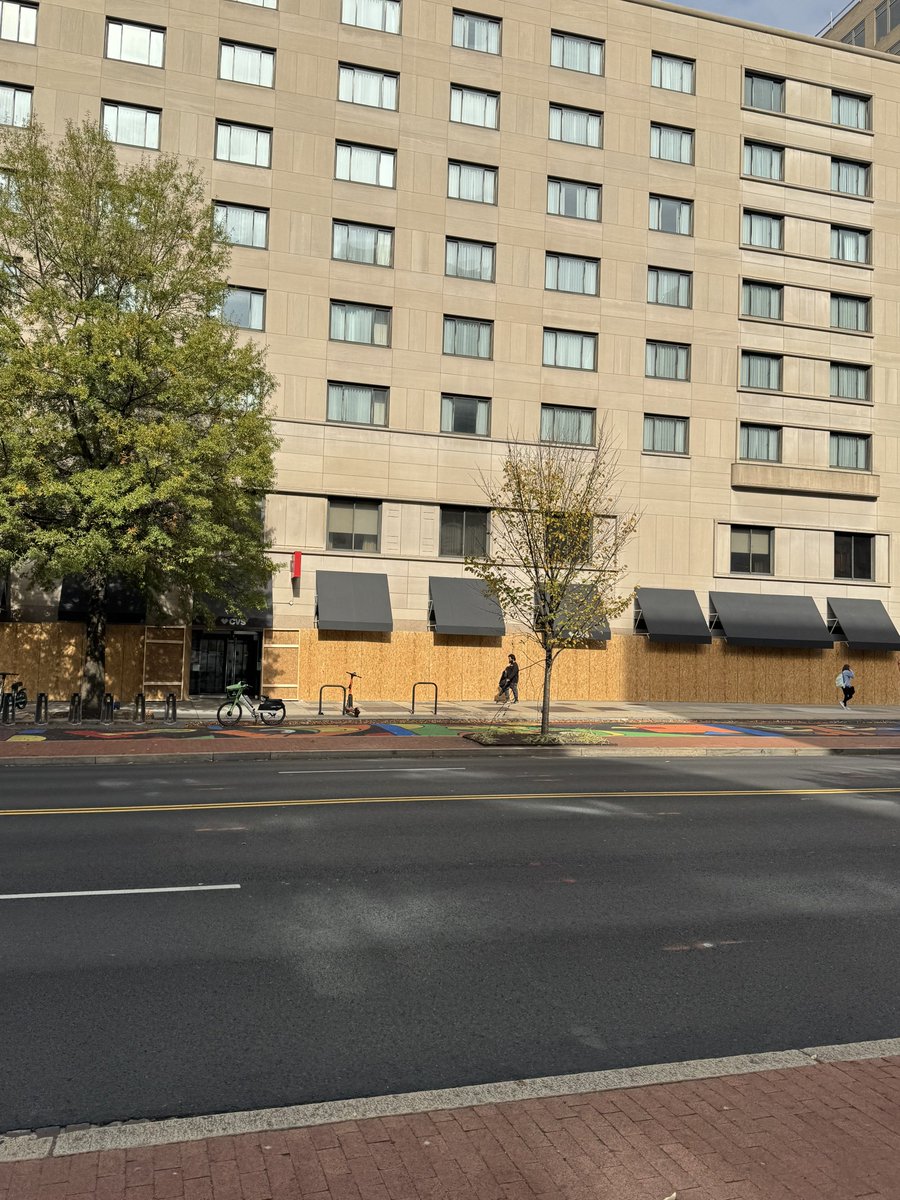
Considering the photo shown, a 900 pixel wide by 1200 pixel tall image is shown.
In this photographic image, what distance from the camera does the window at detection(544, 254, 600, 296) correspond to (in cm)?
3507

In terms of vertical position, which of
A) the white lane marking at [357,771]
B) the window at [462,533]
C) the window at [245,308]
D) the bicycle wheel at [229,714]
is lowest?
the white lane marking at [357,771]

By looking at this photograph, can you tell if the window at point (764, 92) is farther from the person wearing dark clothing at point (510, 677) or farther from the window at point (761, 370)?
the person wearing dark clothing at point (510, 677)

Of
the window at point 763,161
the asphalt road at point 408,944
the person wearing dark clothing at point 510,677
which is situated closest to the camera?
the asphalt road at point 408,944

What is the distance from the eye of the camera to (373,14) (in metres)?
33.7

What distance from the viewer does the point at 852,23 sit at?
58.1 m

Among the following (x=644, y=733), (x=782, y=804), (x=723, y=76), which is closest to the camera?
(x=782, y=804)

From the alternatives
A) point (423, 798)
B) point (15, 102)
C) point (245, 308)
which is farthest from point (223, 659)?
point (423, 798)

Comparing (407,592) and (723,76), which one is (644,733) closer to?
(407,592)

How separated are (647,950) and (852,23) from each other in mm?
67869

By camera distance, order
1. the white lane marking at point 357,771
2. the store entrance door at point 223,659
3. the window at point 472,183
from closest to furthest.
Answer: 1. the white lane marking at point 357,771
2. the store entrance door at point 223,659
3. the window at point 472,183

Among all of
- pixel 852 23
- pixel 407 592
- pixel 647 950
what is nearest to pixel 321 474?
pixel 407 592

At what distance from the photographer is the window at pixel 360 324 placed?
32.9 meters

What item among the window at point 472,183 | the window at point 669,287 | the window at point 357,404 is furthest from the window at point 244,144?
the window at point 669,287

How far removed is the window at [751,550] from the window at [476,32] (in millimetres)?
20114
